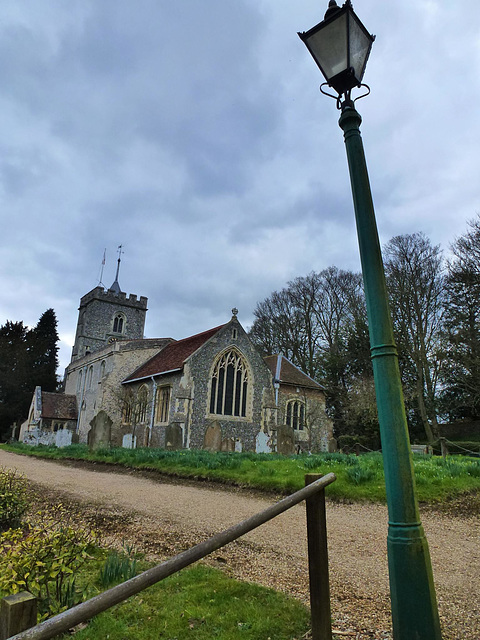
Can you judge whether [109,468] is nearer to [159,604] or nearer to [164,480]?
[164,480]

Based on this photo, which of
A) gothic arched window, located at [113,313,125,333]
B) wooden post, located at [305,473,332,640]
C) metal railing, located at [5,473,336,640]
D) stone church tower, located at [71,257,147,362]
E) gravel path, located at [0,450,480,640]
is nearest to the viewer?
metal railing, located at [5,473,336,640]

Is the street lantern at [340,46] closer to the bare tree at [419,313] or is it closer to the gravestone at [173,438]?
the gravestone at [173,438]

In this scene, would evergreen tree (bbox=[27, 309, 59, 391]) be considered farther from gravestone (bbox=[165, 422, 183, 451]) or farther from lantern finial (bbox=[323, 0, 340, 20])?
lantern finial (bbox=[323, 0, 340, 20])

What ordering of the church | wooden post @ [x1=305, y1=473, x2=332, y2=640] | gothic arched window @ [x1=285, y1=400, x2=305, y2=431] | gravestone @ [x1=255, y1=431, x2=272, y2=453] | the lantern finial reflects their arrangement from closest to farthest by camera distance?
wooden post @ [x1=305, y1=473, x2=332, y2=640] → the lantern finial → the church → gravestone @ [x1=255, y1=431, x2=272, y2=453] → gothic arched window @ [x1=285, y1=400, x2=305, y2=431]

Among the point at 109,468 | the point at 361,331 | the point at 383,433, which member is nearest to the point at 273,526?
the point at 383,433

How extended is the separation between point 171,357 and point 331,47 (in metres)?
21.4

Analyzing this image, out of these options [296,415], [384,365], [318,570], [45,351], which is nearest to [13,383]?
[45,351]

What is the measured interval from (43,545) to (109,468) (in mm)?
11074

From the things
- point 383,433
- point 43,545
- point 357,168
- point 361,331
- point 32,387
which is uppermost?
point 361,331

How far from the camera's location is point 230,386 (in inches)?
833

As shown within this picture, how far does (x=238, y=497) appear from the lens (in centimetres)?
812

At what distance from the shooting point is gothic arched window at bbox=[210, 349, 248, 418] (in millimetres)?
20539

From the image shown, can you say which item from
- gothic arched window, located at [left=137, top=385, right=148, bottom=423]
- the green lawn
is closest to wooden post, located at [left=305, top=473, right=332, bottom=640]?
the green lawn

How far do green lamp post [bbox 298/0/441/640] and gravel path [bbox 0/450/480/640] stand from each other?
96cm
